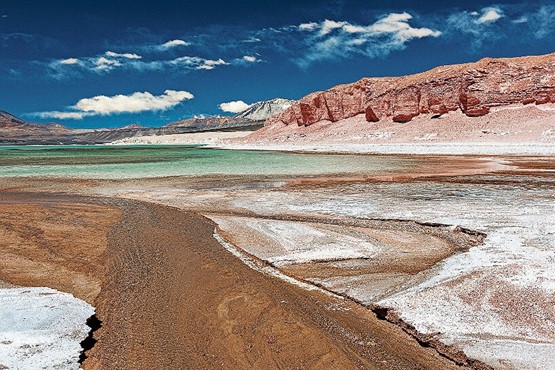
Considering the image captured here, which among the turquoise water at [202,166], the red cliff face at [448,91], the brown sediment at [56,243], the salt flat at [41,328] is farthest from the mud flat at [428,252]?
the red cliff face at [448,91]

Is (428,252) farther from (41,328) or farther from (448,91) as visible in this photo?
(448,91)

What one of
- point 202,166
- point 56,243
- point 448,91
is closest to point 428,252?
point 56,243

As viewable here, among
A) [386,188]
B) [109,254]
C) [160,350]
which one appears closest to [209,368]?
[160,350]

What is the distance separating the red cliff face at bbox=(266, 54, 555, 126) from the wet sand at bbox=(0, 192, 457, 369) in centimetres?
7123

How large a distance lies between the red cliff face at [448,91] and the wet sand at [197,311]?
71.2 m

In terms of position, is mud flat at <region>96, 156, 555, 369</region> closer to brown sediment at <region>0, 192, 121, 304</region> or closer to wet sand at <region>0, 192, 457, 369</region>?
wet sand at <region>0, 192, 457, 369</region>

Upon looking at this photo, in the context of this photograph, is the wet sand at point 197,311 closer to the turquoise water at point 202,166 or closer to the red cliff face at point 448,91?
the turquoise water at point 202,166

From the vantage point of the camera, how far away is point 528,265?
6.46 m

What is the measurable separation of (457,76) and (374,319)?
80.1m

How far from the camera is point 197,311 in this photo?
557 cm

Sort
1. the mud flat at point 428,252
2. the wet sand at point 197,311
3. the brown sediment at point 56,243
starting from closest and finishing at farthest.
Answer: the wet sand at point 197,311, the mud flat at point 428,252, the brown sediment at point 56,243

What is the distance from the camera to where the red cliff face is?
219ft

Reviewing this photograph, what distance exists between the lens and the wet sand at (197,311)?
4.39 metres

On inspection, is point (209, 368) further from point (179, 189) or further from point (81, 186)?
point (81, 186)
